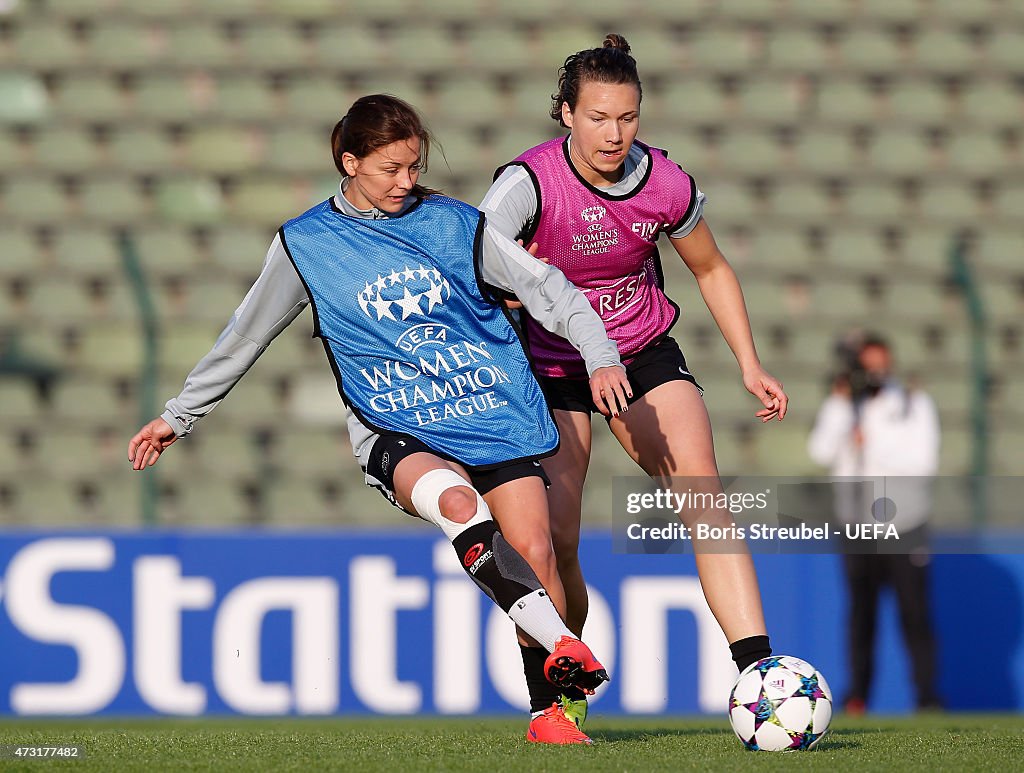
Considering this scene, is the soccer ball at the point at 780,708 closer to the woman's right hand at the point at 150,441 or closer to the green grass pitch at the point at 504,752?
the green grass pitch at the point at 504,752

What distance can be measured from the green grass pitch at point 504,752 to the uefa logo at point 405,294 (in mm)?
1175

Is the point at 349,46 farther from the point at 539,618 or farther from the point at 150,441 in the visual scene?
the point at 539,618

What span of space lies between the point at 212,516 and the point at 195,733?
3.74 meters

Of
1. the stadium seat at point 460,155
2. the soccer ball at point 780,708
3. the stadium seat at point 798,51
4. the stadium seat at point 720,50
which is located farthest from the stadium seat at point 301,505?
the soccer ball at point 780,708

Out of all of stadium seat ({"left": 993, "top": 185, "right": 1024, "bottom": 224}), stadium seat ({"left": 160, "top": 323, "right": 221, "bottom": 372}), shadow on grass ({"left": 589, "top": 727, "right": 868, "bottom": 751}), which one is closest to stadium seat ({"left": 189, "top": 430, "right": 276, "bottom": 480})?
stadium seat ({"left": 160, "top": 323, "right": 221, "bottom": 372})

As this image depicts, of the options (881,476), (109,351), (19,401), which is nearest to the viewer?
(881,476)

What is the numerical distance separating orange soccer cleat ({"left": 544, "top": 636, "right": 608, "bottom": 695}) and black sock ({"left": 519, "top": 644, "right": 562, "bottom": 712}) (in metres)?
0.47

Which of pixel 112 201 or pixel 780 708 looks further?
pixel 112 201

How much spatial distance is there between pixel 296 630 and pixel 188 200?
398 centimetres

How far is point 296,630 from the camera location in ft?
24.3

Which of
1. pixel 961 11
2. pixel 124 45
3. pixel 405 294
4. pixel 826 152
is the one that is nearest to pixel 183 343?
pixel 124 45

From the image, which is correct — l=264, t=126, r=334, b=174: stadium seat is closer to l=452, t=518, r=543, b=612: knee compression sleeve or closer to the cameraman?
the cameraman

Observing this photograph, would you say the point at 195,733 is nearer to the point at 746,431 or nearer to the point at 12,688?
the point at 12,688

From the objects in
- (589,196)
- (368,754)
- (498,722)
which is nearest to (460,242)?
(589,196)
